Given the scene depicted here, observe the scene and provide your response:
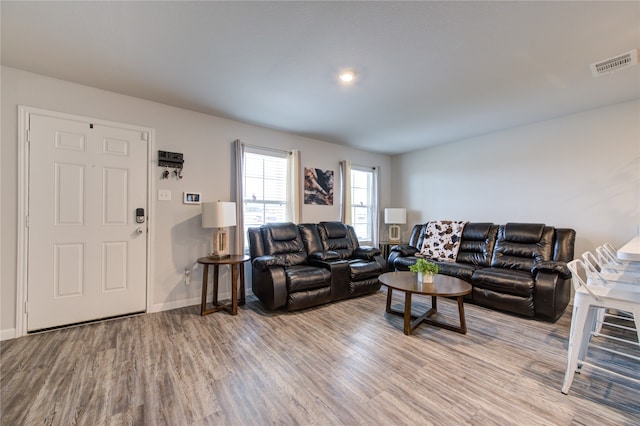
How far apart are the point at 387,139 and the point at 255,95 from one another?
261cm

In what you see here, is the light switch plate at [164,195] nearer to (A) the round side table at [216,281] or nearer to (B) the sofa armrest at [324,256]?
(A) the round side table at [216,281]

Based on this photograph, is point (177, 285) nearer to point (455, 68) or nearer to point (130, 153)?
point (130, 153)

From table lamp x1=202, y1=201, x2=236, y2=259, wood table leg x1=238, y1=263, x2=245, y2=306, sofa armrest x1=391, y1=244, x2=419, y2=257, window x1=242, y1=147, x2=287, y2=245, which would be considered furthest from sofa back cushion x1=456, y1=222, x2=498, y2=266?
table lamp x1=202, y1=201, x2=236, y2=259

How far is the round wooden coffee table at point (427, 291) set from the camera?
8.27ft

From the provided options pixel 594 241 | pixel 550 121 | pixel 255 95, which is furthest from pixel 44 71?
pixel 594 241

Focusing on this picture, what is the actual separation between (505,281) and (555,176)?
184 centimetres

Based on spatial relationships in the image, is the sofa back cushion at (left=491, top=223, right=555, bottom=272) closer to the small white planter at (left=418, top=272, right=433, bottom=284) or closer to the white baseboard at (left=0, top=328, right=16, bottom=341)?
the small white planter at (left=418, top=272, right=433, bottom=284)

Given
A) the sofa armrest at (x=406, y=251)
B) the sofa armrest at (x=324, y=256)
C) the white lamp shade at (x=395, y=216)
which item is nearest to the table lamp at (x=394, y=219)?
the white lamp shade at (x=395, y=216)

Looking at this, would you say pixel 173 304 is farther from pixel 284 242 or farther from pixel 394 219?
pixel 394 219

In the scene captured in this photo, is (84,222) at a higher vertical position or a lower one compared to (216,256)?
higher

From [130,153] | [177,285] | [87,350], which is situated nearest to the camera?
[87,350]

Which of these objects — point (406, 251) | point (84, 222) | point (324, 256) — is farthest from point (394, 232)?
point (84, 222)

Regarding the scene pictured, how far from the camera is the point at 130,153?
3.05 meters

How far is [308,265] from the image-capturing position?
3.75m
